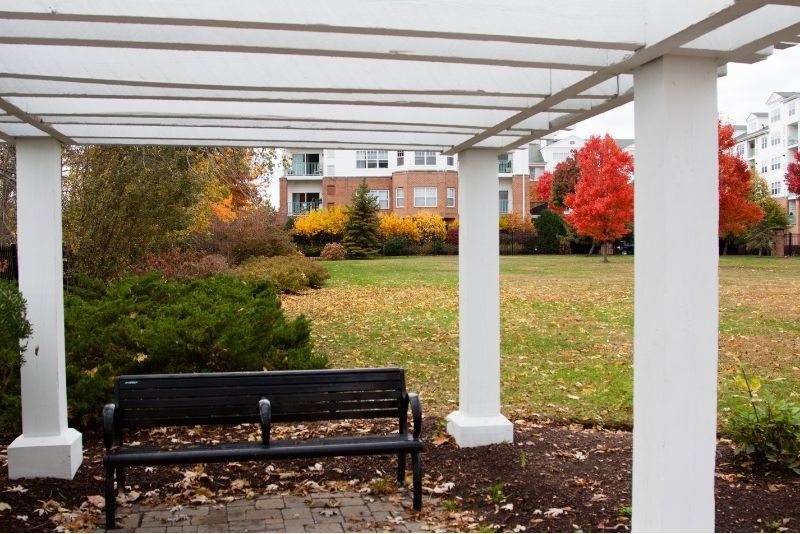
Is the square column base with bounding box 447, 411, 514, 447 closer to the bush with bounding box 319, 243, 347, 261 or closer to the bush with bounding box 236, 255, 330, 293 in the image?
the bush with bounding box 236, 255, 330, 293

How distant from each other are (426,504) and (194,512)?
157cm

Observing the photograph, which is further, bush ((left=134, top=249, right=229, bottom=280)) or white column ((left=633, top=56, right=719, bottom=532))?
bush ((left=134, top=249, right=229, bottom=280))

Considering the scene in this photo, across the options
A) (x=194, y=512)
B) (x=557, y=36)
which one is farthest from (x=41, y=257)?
(x=557, y=36)

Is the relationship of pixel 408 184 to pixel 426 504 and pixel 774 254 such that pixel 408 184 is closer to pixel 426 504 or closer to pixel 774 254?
pixel 774 254

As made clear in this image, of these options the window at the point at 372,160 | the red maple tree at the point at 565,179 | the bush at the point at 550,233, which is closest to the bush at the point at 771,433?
the bush at the point at 550,233

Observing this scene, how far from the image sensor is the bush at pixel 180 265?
54.7ft

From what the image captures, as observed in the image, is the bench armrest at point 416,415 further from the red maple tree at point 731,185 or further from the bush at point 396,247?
the bush at point 396,247

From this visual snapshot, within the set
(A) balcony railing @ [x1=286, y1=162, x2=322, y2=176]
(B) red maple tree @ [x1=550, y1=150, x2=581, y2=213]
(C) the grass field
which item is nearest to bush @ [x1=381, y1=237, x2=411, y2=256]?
(B) red maple tree @ [x1=550, y1=150, x2=581, y2=213]

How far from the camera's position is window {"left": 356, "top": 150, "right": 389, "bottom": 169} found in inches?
2516

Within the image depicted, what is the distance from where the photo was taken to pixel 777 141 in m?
75.4

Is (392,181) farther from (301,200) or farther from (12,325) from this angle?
(12,325)

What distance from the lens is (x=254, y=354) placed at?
8000mm

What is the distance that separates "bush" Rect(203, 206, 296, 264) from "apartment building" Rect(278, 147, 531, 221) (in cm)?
3022

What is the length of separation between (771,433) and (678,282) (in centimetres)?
294
